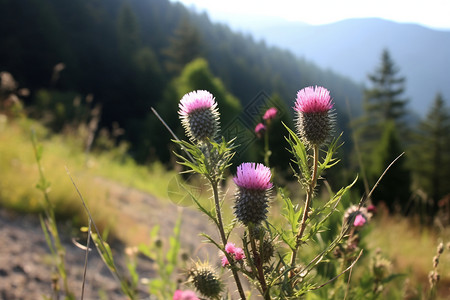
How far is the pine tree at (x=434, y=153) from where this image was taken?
1229 inches

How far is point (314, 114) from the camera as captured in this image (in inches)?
26.5

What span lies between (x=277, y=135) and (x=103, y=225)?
122 inches

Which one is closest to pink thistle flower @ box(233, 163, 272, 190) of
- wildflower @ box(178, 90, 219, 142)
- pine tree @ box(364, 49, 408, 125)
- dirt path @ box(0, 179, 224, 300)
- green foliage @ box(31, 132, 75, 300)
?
wildflower @ box(178, 90, 219, 142)

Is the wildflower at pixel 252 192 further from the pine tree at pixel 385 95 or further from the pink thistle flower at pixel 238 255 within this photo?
the pine tree at pixel 385 95

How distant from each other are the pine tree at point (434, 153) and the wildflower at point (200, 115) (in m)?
33.4

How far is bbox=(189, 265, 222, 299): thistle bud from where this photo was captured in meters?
0.84

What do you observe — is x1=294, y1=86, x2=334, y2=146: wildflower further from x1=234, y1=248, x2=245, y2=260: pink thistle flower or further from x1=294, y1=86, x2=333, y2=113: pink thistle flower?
x1=234, y1=248, x2=245, y2=260: pink thistle flower

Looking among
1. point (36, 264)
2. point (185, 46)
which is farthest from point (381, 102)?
point (36, 264)

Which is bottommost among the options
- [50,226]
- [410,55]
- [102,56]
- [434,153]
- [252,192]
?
[50,226]

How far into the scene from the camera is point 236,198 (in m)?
0.71

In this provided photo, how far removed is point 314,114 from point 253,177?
0.50ft

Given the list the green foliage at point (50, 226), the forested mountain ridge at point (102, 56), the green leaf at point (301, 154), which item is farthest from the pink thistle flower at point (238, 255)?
the forested mountain ridge at point (102, 56)

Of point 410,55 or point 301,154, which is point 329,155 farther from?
point 410,55

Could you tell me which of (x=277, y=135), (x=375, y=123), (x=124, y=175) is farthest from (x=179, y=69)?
(x=277, y=135)
